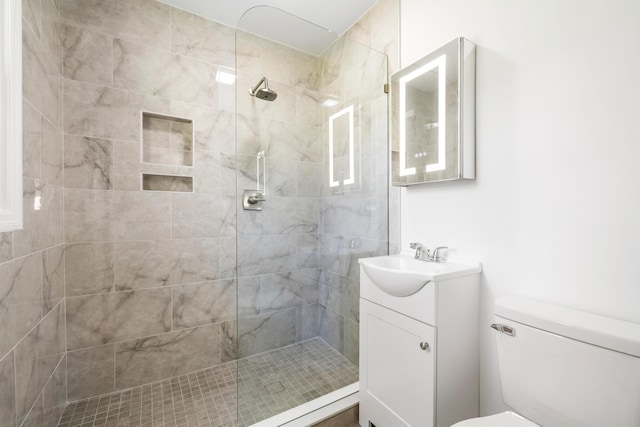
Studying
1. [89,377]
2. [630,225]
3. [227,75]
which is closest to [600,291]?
[630,225]

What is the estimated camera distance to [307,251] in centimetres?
177

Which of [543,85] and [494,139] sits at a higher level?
[543,85]

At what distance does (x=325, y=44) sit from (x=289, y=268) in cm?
150

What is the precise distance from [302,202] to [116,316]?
148 centimetres

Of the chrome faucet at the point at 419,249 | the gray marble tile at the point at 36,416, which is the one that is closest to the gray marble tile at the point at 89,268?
the gray marble tile at the point at 36,416

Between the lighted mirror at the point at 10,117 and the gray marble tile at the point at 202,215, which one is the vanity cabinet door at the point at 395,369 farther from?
the lighted mirror at the point at 10,117

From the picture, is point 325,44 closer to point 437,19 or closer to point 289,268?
point 437,19

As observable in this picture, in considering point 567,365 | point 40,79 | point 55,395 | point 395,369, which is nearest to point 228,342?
point 55,395

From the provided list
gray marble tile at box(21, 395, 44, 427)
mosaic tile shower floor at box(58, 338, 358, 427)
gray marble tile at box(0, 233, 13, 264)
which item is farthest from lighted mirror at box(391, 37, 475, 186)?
gray marble tile at box(21, 395, 44, 427)

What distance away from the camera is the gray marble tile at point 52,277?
140cm

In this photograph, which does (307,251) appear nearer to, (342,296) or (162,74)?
(342,296)

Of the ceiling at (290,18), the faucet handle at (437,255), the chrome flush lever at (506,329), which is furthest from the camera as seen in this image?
the ceiling at (290,18)

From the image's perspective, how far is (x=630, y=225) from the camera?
923 millimetres

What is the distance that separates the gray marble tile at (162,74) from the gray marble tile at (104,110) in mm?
74
